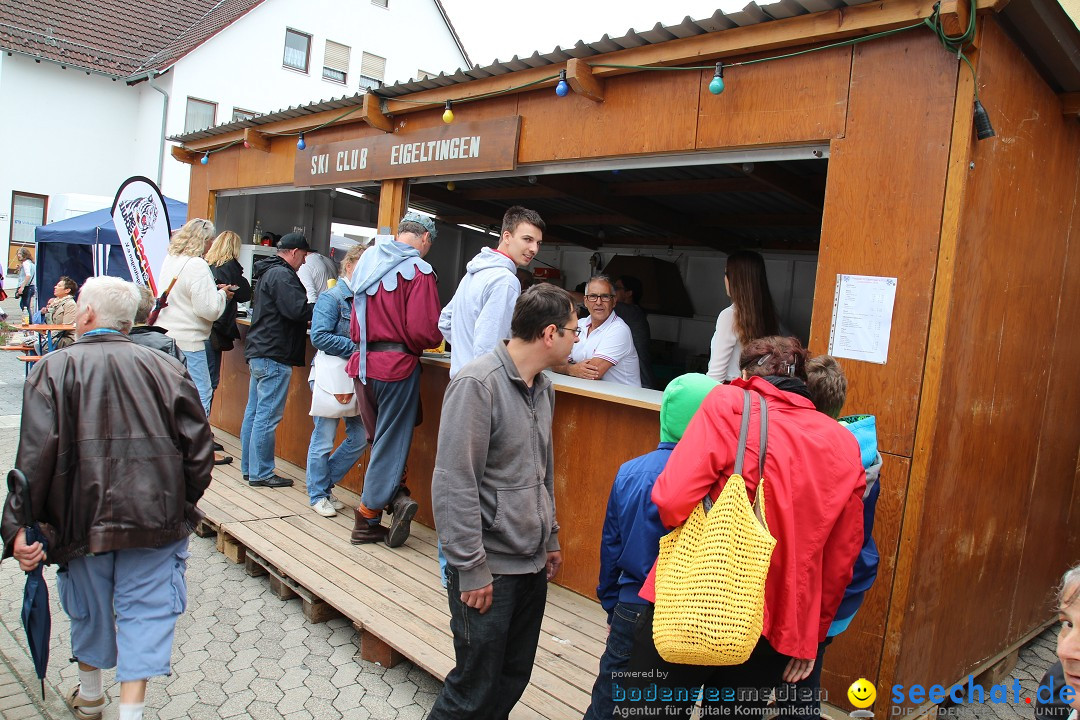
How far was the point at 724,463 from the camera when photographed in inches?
82.7

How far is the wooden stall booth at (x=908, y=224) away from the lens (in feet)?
10.3

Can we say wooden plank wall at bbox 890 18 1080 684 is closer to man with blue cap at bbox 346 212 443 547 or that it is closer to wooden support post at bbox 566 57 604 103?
wooden support post at bbox 566 57 604 103

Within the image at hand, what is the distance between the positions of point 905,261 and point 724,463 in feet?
5.40

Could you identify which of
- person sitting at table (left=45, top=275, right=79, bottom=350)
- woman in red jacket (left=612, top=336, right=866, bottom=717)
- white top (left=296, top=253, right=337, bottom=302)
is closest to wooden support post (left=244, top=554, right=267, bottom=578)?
white top (left=296, top=253, right=337, bottom=302)

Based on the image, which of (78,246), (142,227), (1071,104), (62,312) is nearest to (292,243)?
(142,227)

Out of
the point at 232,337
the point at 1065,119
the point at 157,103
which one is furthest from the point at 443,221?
the point at 157,103

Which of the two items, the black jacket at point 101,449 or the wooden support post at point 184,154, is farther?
the wooden support post at point 184,154

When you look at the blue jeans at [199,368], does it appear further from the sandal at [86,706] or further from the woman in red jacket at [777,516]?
the woman in red jacket at [777,516]

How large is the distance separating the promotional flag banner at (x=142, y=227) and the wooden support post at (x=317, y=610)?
3.71 meters

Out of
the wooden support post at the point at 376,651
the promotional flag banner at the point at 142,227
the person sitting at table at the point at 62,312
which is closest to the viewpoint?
the wooden support post at the point at 376,651

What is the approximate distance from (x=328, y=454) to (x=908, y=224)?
4.02 m

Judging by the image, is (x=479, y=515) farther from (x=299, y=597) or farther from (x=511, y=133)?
(x=511, y=133)

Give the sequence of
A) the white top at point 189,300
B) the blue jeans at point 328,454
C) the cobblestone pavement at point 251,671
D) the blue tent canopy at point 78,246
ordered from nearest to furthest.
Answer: the cobblestone pavement at point 251,671 → the blue jeans at point 328,454 → the white top at point 189,300 → the blue tent canopy at point 78,246

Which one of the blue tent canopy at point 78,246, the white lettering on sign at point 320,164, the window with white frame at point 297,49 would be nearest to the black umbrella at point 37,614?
the white lettering on sign at point 320,164
